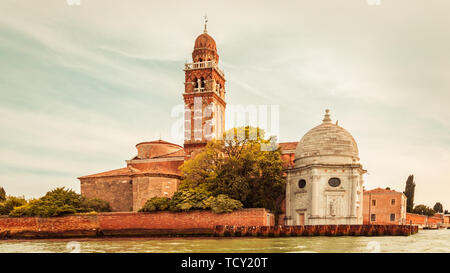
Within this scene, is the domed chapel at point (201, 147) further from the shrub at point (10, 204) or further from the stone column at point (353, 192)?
the shrub at point (10, 204)

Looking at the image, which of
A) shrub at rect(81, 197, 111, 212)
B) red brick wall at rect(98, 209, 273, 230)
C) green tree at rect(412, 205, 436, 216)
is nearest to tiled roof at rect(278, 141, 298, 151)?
red brick wall at rect(98, 209, 273, 230)

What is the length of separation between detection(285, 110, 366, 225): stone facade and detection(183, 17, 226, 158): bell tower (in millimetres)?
13582

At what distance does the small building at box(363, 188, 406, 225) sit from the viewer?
57.4 metres

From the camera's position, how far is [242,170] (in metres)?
38.9

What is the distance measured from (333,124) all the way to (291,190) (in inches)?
278

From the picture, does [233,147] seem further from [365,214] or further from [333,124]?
[365,214]

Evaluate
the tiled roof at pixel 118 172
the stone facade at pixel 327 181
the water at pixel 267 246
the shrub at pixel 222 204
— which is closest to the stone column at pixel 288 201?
the stone facade at pixel 327 181

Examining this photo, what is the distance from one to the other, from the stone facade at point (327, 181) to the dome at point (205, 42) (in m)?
19.4

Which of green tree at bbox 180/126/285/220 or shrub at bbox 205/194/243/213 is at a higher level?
green tree at bbox 180/126/285/220

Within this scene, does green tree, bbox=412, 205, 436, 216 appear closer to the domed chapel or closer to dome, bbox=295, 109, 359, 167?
the domed chapel

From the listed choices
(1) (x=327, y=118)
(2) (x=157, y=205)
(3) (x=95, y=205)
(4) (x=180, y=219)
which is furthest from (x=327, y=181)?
(3) (x=95, y=205)

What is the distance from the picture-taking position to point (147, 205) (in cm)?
3712
